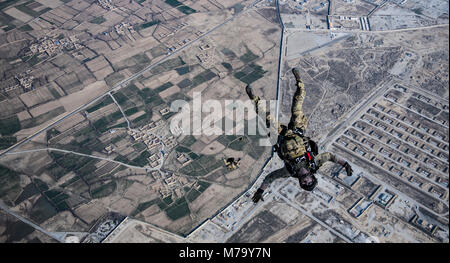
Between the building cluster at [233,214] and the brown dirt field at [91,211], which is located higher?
the brown dirt field at [91,211]

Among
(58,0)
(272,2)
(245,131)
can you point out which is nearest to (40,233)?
(245,131)

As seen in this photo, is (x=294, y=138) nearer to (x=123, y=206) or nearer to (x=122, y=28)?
(x=123, y=206)

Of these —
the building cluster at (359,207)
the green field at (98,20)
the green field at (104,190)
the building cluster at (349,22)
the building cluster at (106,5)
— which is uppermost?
the building cluster at (106,5)

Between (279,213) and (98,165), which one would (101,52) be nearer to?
Answer: (98,165)

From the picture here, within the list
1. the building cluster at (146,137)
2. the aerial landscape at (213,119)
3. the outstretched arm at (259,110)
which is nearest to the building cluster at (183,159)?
the aerial landscape at (213,119)

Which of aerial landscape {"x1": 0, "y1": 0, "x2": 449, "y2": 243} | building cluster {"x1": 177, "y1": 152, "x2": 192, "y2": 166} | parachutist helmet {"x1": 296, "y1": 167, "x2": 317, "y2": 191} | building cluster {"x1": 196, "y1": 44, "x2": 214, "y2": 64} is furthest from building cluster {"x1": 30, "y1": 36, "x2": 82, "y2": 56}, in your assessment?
parachutist helmet {"x1": 296, "y1": 167, "x2": 317, "y2": 191}

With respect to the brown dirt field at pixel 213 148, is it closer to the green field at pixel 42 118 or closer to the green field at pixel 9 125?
the green field at pixel 42 118
